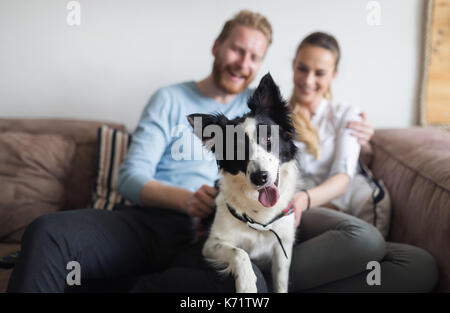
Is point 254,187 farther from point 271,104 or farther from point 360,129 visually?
point 360,129

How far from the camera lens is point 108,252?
1421 millimetres

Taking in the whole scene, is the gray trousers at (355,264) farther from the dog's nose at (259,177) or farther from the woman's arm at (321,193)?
the dog's nose at (259,177)

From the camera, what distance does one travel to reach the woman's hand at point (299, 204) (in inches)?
64.0

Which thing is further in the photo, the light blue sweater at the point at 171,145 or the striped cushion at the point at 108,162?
the striped cushion at the point at 108,162

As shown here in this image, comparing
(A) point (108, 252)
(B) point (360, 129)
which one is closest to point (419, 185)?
(B) point (360, 129)

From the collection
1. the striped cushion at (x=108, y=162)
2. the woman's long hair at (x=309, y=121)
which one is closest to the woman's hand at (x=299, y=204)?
the woman's long hair at (x=309, y=121)

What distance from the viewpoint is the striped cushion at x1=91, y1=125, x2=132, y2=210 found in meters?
2.19

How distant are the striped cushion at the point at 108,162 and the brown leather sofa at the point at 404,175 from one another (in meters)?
0.08

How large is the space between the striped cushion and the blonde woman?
1144 mm

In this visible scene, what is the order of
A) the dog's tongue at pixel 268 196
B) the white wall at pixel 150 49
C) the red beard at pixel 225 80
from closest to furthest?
the dog's tongue at pixel 268 196 < the red beard at pixel 225 80 < the white wall at pixel 150 49

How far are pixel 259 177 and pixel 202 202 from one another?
41cm

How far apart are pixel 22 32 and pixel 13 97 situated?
0.47m
